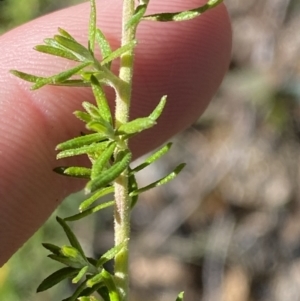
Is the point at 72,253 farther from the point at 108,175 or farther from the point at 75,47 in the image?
the point at 75,47

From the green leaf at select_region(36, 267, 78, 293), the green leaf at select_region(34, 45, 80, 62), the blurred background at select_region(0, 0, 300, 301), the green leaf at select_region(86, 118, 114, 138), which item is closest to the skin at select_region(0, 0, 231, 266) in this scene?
the green leaf at select_region(36, 267, 78, 293)

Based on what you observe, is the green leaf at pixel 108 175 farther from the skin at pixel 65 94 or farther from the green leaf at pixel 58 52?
the skin at pixel 65 94

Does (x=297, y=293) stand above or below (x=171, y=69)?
below

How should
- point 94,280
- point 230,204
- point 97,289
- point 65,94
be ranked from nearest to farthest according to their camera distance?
1. point 94,280
2. point 97,289
3. point 65,94
4. point 230,204

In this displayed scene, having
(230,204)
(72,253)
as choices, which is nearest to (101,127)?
(72,253)

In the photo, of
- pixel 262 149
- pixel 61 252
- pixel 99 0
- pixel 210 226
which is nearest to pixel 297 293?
pixel 210 226

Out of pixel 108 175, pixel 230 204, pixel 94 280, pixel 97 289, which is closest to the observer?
pixel 108 175

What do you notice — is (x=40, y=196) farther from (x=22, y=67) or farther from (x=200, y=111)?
(x=200, y=111)
